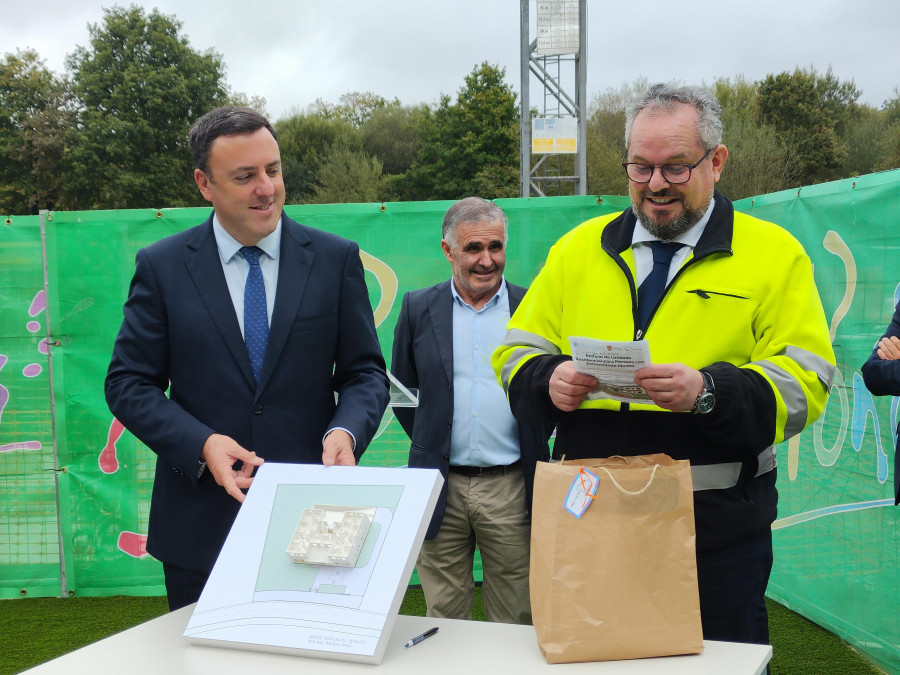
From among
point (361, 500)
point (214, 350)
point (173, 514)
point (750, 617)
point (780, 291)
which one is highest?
point (780, 291)

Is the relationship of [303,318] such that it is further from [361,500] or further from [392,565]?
[392,565]

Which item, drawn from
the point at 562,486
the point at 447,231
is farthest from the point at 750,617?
the point at 447,231

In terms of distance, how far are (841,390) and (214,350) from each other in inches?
124

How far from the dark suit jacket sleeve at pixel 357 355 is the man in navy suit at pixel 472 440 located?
1.05m

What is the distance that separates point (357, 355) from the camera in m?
2.28

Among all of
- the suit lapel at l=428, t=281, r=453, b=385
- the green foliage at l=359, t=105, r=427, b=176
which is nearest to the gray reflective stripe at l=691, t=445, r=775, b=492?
the suit lapel at l=428, t=281, r=453, b=385

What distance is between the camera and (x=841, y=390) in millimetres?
3990

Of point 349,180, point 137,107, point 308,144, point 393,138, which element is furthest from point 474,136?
point 137,107

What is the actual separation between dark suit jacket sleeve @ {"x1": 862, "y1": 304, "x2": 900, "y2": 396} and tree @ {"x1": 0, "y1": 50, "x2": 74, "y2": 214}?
34965 millimetres

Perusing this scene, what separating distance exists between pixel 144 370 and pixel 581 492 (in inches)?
47.7

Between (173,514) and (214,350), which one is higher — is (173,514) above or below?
below

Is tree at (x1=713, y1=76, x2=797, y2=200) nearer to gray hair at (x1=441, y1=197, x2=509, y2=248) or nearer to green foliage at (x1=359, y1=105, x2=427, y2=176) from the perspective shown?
green foliage at (x1=359, y1=105, x2=427, y2=176)

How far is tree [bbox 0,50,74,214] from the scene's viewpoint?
33.4 meters

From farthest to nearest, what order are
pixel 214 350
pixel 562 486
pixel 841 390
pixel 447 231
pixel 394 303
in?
pixel 394 303, pixel 841 390, pixel 447 231, pixel 214 350, pixel 562 486
